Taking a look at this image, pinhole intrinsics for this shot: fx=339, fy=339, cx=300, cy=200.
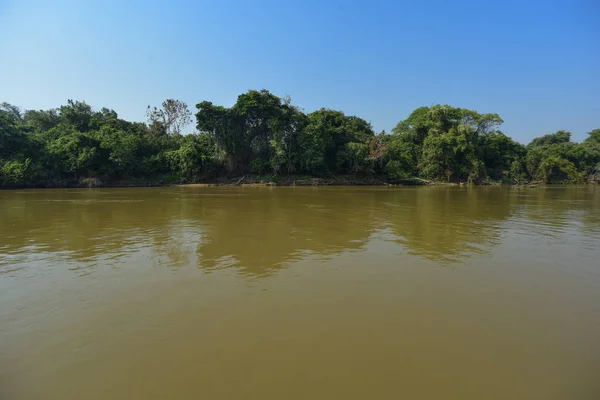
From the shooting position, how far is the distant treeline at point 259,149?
35125 millimetres

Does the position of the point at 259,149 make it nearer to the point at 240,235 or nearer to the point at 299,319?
the point at 240,235

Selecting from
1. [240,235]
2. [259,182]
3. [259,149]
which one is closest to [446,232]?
[240,235]

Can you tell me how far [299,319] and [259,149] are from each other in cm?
3783

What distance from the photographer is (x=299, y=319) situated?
12.1 ft

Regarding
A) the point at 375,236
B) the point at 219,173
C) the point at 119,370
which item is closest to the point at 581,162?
the point at 219,173

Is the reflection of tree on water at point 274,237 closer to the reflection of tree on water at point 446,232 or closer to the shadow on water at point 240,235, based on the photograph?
the shadow on water at point 240,235

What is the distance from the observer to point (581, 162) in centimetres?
4853

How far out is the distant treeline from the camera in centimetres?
3512

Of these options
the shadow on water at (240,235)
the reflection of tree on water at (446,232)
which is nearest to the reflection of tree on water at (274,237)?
the shadow on water at (240,235)

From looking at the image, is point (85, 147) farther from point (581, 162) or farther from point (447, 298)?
point (581, 162)

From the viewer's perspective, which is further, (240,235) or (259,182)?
(259,182)

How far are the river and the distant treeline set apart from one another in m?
31.8

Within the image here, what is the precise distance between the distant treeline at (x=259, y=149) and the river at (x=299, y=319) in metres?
31.8

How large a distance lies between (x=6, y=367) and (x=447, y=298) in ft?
15.0
